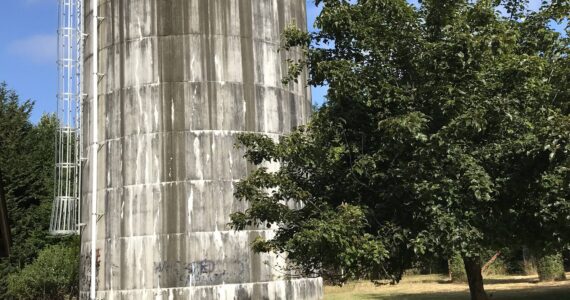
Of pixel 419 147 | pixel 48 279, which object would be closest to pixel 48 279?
pixel 48 279

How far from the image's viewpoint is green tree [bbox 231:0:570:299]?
9.66 metres

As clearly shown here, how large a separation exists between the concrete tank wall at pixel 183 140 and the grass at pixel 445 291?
30.0 ft

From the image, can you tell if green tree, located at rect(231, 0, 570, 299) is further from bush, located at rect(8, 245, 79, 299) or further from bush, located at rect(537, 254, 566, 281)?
bush, located at rect(8, 245, 79, 299)

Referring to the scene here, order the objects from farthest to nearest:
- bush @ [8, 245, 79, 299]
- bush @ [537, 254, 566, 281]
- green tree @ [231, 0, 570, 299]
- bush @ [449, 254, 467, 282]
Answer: bush @ [449, 254, 467, 282] < bush @ [537, 254, 566, 281] < bush @ [8, 245, 79, 299] < green tree @ [231, 0, 570, 299]

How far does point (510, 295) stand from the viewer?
29047mm

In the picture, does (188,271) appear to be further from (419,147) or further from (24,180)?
(24,180)

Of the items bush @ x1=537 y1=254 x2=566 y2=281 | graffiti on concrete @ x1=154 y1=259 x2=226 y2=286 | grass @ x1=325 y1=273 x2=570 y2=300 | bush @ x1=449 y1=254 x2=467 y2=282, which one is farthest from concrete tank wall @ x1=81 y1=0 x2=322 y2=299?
bush @ x1=449 y1=254 x2=467 y2=282

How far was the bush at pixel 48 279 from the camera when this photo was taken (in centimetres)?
3469

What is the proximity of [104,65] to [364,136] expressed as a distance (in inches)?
685

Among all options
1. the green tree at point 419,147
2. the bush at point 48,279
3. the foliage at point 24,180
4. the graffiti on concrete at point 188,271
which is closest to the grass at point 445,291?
the graffiti on concrete at point 188,271

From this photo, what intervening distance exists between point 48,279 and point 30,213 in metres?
8.08

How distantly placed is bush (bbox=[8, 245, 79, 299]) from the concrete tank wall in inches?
426

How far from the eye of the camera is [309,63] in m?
12.0

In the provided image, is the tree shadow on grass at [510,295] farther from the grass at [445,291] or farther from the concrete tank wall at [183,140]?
the concrete tank wall at [183,140]
